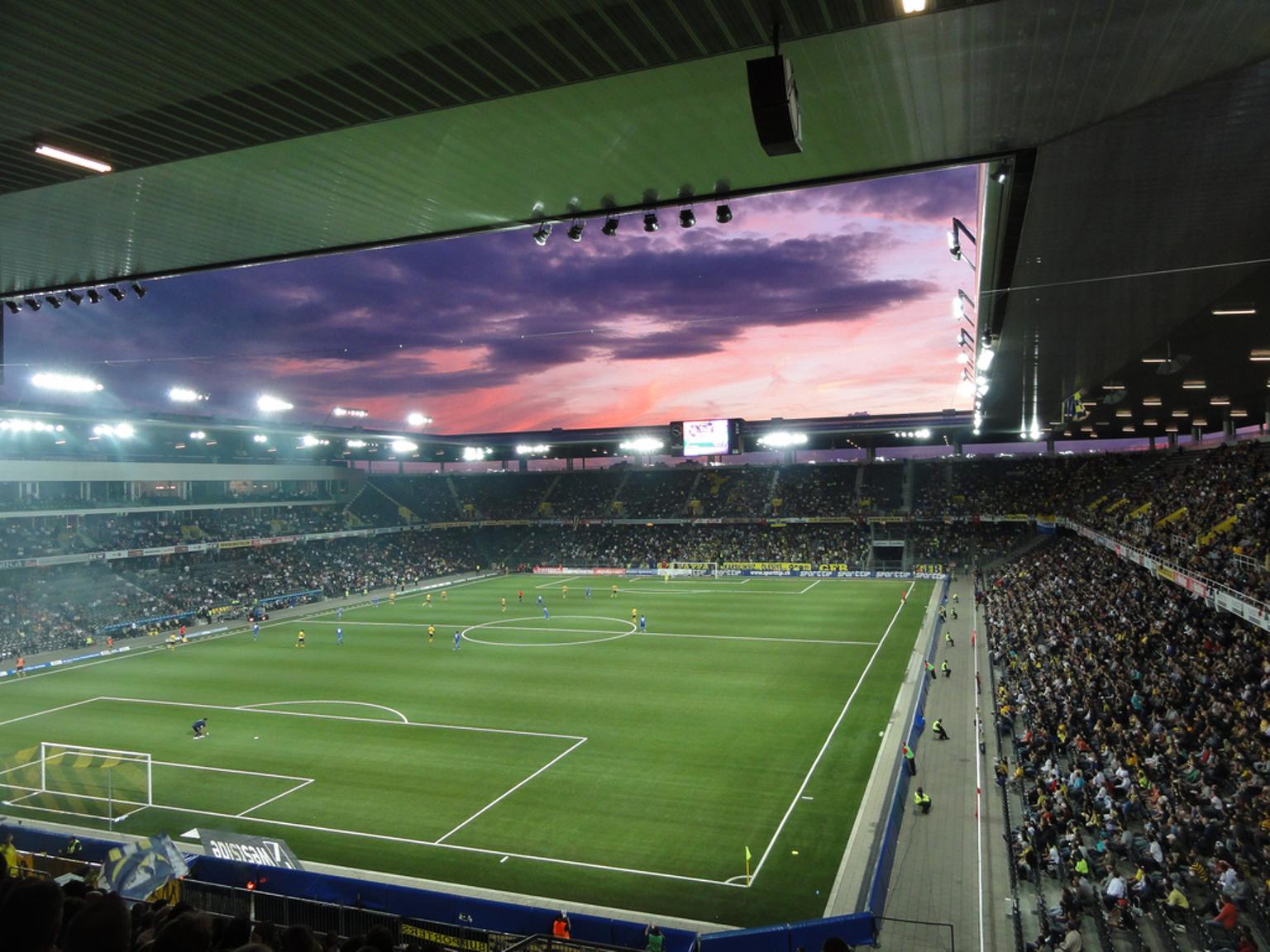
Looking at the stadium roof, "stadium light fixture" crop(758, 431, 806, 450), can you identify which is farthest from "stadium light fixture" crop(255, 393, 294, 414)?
the stadium roof

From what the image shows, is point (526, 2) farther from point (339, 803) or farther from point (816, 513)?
point (816, 513)

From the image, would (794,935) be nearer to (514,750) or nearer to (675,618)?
(514,750)

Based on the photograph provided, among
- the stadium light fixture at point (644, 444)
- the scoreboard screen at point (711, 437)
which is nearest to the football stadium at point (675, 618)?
the scoreboard screen at point (711, 437)

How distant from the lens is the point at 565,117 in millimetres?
7633

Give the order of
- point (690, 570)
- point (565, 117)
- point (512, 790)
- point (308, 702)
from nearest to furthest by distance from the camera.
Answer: point (565, 117), point (512, 790), point (308, 702), point (690, 570)

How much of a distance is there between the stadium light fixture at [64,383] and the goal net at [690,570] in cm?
4336

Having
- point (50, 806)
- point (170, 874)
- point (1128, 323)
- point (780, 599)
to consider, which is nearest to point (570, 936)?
point (170, 874)

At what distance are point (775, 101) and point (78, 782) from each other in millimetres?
25608

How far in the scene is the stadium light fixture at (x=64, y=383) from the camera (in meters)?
38.4

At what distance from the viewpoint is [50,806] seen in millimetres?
21344

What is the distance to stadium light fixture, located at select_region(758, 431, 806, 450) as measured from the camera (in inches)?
2805

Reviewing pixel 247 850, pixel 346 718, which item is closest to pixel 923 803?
pixel 247 850

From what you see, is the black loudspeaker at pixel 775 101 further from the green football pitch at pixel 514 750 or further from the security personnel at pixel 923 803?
the security personnel at pixel 923 803

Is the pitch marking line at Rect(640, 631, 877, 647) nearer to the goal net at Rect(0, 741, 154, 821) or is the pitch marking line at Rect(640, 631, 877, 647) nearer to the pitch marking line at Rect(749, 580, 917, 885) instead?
the pitch marking line at Rect(749, 580, 917, 885)
